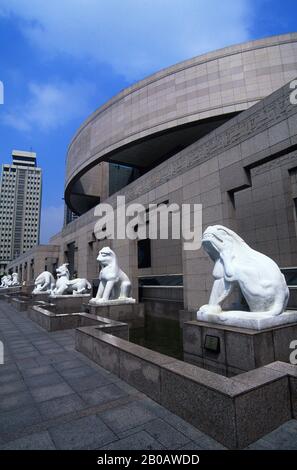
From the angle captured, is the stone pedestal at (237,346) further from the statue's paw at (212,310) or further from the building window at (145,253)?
the building window at (145,253)

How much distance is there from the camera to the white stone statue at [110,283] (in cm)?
1087

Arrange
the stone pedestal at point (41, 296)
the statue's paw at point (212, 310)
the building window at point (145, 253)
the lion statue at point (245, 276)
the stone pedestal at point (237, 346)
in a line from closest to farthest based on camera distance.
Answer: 1. the stone pedestal at point (237, 346)
2. the lion statue at point (245, 276)
3. the statue's paw at point (212, 310)
4. the stone pedestal at point (41, 296)
5. the building window at point (145, 253)

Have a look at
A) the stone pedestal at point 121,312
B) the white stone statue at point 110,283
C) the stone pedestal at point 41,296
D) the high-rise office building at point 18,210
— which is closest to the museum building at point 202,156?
the stone pedestal at point 121,312

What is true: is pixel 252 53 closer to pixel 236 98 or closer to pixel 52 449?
pixel 236 98

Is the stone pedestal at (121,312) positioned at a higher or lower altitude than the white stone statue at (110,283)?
lower

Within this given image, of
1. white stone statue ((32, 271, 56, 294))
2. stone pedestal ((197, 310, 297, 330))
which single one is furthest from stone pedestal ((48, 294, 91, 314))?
stone pedestal ((197, 310, 297, 330))

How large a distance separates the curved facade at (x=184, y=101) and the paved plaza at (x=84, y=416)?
1771 cm

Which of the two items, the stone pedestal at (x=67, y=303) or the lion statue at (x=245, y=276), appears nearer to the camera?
the lion statue at (x=245, y=276)

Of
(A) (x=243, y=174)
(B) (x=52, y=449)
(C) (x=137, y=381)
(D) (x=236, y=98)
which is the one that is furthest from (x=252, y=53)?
(B) (x=52, y=449)

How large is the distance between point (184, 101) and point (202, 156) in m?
9.15

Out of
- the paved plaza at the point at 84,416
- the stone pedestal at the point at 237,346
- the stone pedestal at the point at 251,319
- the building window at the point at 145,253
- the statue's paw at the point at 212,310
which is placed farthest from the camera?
the building window at the point at 145,253

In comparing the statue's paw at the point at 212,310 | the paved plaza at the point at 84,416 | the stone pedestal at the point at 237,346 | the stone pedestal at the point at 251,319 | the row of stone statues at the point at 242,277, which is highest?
the row of stone statues at the point at 242,277

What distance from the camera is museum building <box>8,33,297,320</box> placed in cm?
1009

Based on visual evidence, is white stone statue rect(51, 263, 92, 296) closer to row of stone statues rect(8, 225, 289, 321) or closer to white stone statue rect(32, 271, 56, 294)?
white stone statue rect(32, 271, 56, 294)
